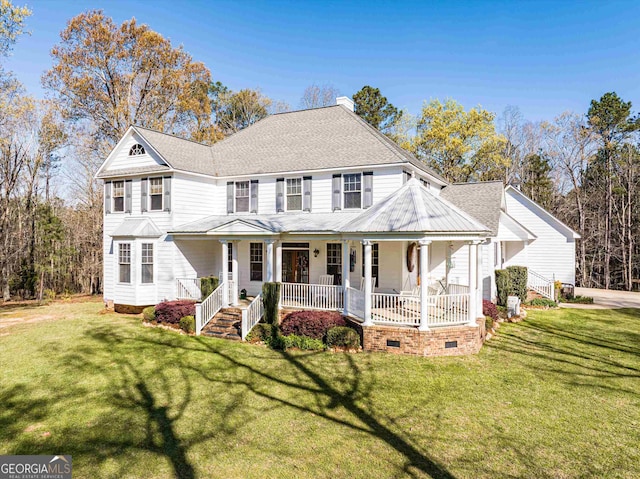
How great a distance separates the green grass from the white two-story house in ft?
9.92

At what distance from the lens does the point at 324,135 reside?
18.6m

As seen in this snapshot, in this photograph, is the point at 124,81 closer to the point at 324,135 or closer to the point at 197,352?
the point at 324,135

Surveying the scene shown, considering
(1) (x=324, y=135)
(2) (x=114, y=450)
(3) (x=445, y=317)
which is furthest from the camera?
(1) (x=324, y=135)

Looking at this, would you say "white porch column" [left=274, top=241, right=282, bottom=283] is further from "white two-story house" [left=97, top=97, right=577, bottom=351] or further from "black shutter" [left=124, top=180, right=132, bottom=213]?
"black shutter" [left=124, top=180, right=132, bottom=213]

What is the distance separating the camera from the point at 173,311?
48.2 ft

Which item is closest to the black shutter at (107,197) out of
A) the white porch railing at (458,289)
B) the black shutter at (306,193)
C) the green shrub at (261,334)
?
the black shutter at (306,193)

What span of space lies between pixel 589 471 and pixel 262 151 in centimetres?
1707

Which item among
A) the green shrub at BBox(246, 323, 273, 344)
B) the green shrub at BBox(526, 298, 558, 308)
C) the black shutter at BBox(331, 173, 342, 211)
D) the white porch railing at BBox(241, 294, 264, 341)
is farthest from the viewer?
the green shrub at BBox(526, 298, 558, 308)

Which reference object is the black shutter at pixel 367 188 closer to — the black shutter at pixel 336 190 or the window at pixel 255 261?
the black shutter at pixel 336 190

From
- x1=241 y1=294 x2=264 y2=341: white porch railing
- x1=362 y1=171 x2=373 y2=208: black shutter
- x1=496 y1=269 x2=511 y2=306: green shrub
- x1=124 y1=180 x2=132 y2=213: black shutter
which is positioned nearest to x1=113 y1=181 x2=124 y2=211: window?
x1=124 y1=180 x2=132 y2=213: black shutter

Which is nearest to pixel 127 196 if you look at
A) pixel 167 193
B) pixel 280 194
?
pixel 167 193

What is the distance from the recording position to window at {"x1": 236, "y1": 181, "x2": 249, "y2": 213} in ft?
59.8

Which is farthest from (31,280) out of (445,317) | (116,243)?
(445,317)

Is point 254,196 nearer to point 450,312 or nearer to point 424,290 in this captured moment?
point 424,290
